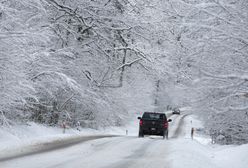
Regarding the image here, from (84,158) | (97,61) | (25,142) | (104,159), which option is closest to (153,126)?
(97,61)

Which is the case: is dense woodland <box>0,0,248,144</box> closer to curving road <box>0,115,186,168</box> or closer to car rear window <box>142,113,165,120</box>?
car rear window <box>142,113,165,120</box>

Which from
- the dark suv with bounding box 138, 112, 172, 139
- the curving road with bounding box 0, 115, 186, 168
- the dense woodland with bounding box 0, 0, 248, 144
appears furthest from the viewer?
the dark suv with bounding box 138, 112, 172, 139

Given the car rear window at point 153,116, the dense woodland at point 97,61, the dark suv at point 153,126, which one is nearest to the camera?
the dense woodland at point 97,61

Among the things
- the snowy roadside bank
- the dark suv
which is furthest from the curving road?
Answer: the dark suv

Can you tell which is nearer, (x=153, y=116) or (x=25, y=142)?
(x=25, y=142)

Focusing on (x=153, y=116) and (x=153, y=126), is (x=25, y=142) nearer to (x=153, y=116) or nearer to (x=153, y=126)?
(x=153, y=126)

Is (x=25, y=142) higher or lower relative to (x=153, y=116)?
lower

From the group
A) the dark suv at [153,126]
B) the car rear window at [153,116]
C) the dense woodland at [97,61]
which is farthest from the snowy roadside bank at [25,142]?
the car rear window at [153,116]

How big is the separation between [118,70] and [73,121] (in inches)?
172

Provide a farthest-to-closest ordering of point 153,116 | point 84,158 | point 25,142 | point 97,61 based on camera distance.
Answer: point 153,116, point 97,61, point 25,142, point 84,158

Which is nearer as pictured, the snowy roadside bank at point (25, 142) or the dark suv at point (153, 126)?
the snowy roadside bank at point (25, 142)

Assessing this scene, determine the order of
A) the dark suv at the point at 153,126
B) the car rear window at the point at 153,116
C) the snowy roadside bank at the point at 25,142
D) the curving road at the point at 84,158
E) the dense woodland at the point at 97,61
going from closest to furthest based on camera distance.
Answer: the curving road at the point at 84,158 → the snowy roadside bank at the point at 25,142 → the dense woodland at the point at 97,61 → the dark suv at the point at 153,126 → the car rear window at the point at 153,116

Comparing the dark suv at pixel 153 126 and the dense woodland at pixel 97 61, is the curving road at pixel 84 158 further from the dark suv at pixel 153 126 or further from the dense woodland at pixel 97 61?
the dark suv at pixel 153 126

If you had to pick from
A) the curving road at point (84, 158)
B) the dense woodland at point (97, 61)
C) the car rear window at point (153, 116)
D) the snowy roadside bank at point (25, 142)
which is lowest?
the curving road at point (84, 158)
